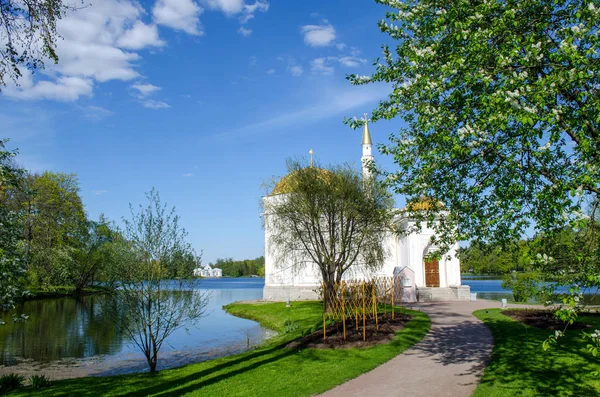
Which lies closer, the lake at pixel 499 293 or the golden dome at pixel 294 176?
the lake at pixel 499 293

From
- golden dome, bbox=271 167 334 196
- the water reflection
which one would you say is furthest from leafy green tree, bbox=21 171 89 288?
golden dome, bbox=271 167 334 196

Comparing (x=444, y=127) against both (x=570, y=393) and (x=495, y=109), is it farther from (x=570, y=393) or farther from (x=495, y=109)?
(x=570, y=393)

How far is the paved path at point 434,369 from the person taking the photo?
380 inches

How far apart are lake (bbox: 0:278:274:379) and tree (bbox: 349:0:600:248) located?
9.73 metres

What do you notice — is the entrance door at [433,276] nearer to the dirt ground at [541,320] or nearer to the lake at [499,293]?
the lake at [499,293]

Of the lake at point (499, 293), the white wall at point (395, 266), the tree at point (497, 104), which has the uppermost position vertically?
the tree at point (497, 104)

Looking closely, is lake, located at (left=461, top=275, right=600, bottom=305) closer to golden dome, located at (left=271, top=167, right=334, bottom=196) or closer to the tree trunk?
the tree trunk

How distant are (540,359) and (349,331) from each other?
24.0ft

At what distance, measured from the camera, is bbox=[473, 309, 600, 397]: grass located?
9188 mm

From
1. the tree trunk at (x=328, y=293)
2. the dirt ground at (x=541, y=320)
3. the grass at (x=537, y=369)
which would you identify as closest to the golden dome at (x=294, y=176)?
the tree trunk at (x=328, y=293)

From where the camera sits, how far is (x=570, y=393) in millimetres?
8844

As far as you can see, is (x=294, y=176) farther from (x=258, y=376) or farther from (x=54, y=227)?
(x=54, y=227)

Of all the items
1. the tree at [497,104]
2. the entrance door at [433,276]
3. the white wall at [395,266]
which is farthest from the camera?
the entrance door at [433,276]

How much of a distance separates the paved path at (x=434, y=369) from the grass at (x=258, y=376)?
492 millimetres
